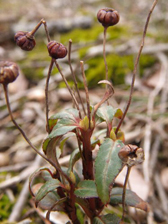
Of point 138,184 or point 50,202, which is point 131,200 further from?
point 138,184

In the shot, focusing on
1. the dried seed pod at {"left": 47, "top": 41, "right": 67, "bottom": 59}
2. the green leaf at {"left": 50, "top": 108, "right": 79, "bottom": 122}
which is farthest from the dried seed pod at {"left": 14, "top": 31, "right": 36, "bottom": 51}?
the green leaf at {"left": 50, "top": 108, "right": 79, "bottom": 122}

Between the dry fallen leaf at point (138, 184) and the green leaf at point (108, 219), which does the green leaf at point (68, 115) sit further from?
the dry fallen leaf at point (138, 184)

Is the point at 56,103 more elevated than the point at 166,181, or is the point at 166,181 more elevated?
the point at 56,103

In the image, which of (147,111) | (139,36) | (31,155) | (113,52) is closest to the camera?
(31,155)

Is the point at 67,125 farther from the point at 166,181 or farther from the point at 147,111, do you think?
Answer: the point at 147,111

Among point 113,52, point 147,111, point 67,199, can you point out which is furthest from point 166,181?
point 113,52

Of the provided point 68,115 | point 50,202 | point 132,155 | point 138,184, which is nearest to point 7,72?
point 68,115

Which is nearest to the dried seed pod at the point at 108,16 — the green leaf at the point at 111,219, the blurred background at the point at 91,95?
the green leaf at the point at 111,219
